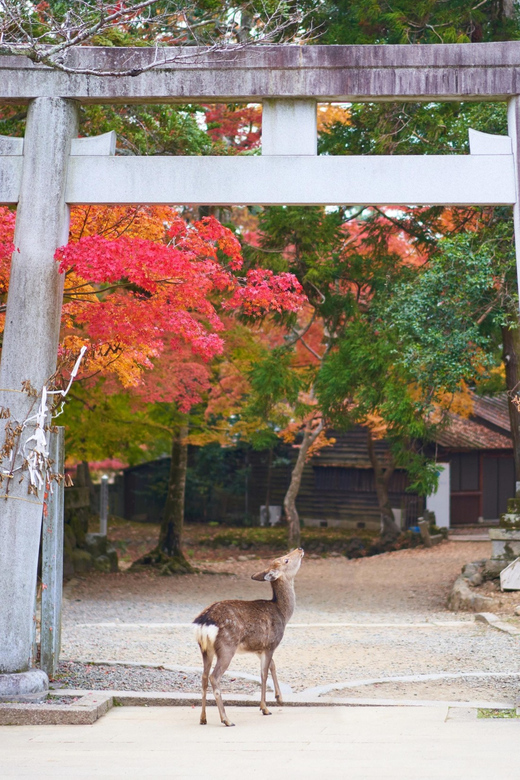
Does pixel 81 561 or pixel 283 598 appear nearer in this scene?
pixel 283 598

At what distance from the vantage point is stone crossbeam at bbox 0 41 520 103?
253 inches

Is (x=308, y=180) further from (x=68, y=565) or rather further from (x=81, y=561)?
(x=81, y=561)

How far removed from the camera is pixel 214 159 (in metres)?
6.50

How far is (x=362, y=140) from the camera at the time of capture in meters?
14.1

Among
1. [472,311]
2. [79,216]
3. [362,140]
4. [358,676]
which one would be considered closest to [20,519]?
[79,216]

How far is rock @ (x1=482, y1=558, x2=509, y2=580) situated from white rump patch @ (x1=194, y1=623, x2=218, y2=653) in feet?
28.2

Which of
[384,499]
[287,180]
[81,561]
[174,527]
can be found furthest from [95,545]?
[287,180]

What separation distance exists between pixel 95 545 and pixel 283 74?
1349 cm

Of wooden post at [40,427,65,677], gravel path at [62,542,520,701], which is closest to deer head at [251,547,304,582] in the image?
gravel path at [62,542,520,701]

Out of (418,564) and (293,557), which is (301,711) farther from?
(418,564)

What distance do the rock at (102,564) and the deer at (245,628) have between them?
11879mm

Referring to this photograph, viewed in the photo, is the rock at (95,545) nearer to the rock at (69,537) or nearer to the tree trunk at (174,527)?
the rock at (69,537)

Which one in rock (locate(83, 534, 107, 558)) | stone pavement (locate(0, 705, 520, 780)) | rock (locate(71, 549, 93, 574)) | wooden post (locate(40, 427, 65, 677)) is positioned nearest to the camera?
stone pavement (locate(0, 705, 520, 780))

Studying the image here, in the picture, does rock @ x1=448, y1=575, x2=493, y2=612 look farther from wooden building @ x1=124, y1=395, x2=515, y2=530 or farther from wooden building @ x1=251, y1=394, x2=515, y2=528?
wooden building @ x1=251, y1=394, x2=515, y2=528
